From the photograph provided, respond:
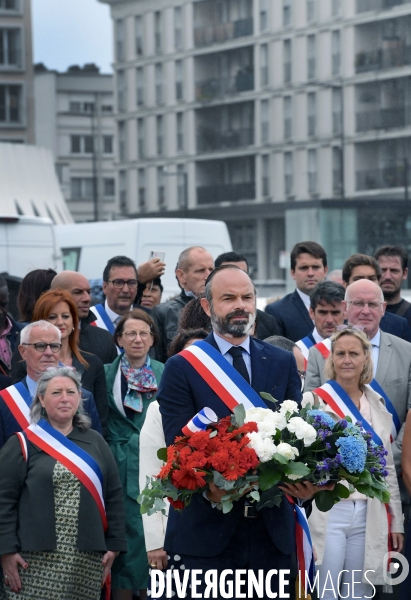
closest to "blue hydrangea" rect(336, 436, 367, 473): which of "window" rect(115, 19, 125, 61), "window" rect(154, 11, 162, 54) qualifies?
"window" rect(154, 11, 162, 54)

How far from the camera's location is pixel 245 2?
69.7 m

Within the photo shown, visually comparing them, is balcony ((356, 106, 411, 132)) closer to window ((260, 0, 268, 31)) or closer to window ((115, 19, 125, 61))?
window ((260, 0, 268, 31))

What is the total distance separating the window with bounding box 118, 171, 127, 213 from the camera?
77.5 m

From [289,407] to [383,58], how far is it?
5903cm

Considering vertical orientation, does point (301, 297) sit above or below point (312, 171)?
below

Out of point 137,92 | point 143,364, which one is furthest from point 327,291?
point 137,92

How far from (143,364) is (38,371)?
1.10 metres

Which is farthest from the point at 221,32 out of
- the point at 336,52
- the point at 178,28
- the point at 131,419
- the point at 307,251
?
the point at 131,419

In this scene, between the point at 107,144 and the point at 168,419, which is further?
the point at 107,144

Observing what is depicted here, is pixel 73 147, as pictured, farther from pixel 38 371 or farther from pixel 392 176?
pixel 38 371

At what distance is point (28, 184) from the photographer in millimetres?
32812

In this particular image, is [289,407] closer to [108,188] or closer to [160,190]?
[160,190]

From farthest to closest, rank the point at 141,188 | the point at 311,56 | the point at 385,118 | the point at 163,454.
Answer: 1. the point at 141,188
2. the point at 311,56
3. the point at 385,118
4. the point at 163,454

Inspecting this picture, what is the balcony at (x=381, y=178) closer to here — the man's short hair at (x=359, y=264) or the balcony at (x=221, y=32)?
the balcony at (x=221, y=32)
